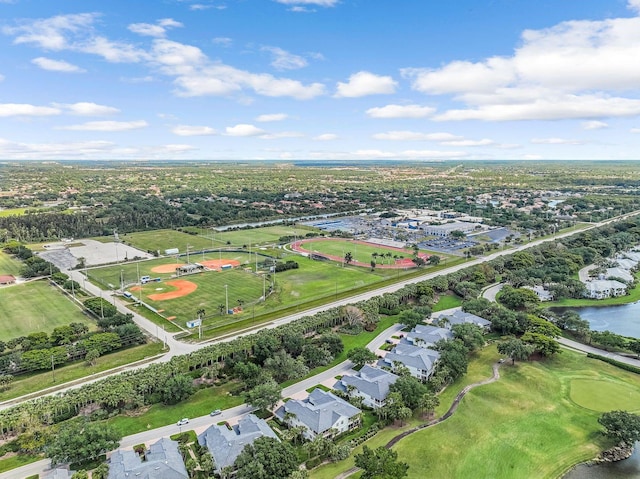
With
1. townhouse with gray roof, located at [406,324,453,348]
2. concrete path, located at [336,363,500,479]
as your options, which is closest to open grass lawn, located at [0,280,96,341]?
concrete path, located at [336,363,500,479]

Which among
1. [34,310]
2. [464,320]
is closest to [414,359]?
[464,320]

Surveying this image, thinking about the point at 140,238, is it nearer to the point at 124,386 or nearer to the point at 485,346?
the point at 124,386

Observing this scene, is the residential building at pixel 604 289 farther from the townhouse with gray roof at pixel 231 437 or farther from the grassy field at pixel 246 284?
the townhouse with gray roof at pixel 231 437

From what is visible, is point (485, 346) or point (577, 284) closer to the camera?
point (485, 346)

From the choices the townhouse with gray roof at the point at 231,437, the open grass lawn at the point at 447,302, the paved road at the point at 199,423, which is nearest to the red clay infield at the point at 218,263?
the open grass lawn at the point at 447,302

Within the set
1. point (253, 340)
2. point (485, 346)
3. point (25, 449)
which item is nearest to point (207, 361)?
point (253, 340)

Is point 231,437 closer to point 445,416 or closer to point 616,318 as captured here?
point 445,416
